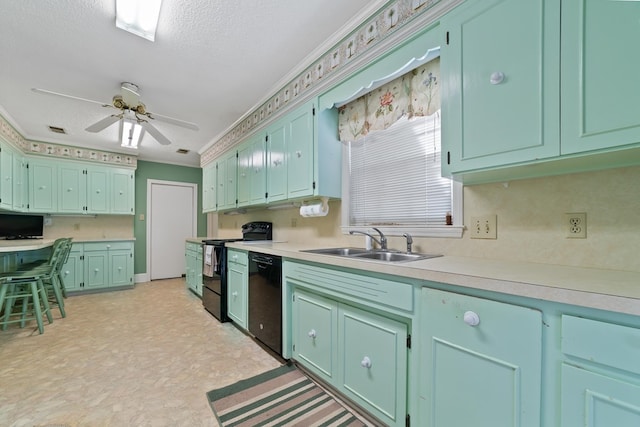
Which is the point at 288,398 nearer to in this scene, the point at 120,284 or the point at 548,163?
the point at 548,163

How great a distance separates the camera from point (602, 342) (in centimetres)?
75

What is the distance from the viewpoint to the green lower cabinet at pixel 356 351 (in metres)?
1.30

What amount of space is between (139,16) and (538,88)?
2302 millimetres

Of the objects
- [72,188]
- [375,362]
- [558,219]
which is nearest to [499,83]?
[558,219]

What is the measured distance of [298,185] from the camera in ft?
8.03

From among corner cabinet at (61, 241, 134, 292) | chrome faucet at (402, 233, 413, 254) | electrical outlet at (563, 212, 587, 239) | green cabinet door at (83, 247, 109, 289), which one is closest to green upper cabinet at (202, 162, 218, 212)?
corner cabinet at (61, 241, 134, 292)

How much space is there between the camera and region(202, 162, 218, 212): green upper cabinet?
4340 mm

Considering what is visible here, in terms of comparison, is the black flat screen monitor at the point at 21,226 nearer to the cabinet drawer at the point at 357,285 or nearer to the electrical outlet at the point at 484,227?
the cabinet drawer at the point at 357,285

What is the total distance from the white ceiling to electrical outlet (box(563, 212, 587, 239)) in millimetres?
1592

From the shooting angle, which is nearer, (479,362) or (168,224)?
(479,362)

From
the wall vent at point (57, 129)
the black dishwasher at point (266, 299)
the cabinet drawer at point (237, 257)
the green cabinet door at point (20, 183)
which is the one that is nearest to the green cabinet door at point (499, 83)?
the black dishwasher at point (266, 299)

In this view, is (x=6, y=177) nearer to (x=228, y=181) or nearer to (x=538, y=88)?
(x=228, y=181)

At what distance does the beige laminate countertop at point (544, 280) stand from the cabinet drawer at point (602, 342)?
6 cm

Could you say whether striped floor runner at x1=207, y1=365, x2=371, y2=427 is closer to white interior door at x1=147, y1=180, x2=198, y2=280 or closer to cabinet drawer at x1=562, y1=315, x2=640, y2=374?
cabinet drawer at x1=562, y1=315, x2=640, y2=374
